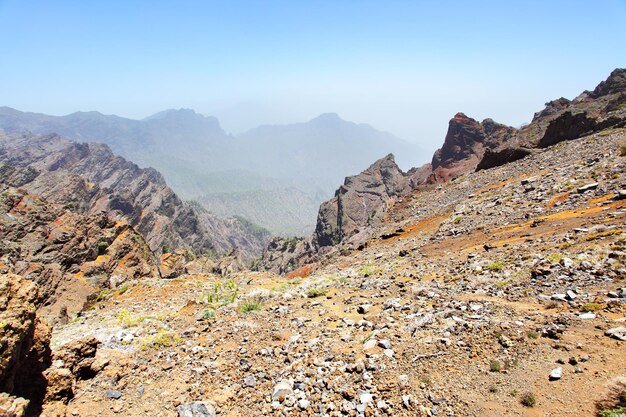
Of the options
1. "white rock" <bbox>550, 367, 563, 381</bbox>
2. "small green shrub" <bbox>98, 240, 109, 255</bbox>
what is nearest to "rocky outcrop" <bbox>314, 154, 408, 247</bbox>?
"small green shrub" <bbox>98, 240, 109, 255</bbox>

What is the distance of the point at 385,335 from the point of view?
11.6m

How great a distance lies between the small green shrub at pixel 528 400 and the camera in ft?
24.9

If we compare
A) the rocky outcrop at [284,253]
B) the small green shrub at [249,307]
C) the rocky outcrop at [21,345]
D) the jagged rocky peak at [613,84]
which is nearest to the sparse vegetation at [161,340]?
the small green shrub at [249,307]

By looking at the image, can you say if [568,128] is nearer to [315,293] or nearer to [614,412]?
[315,293]

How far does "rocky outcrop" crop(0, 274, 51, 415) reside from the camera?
783 centimetres

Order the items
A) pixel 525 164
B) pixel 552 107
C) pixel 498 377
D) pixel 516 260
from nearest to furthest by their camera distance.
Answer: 1. pixel 498 377
2. pixel 516 260
3. pixel 525 164
4. pixel 552 107

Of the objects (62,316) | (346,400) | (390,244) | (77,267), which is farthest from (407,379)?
(77,267)

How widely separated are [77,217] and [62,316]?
76.3ft

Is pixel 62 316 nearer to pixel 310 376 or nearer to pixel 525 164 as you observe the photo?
pixel 310 376

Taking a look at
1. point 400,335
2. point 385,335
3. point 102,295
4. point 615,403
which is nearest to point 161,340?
point 385,335

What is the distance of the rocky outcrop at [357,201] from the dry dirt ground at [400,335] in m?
73.8

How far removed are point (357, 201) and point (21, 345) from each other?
9592cm

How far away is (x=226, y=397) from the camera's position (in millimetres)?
9547

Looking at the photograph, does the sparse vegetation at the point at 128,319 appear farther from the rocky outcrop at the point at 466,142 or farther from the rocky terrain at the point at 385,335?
the rocky outcrop at the point at 466,142
